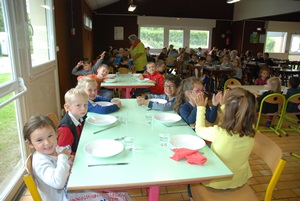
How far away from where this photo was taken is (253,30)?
1134cm

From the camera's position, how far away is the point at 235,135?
1500 mm

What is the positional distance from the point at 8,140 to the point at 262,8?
34.7ft

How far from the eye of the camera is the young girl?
1.46 m

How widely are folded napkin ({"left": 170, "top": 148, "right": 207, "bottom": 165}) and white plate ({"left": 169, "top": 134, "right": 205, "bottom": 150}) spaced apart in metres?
0.09

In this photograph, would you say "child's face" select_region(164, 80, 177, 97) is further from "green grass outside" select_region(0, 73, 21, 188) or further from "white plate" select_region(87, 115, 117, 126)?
"green grass outside" select_region(0, 73, 21, 188)

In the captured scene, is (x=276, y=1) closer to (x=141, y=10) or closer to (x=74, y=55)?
(x=141, y=10)

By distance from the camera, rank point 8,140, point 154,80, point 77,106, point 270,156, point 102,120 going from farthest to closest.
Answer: point 154,80
point 8,140
point 102,120
point 77,106
point 270,156

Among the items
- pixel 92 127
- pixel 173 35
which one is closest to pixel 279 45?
pixel 173 35

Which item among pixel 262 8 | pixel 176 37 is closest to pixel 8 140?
pixel 176 37

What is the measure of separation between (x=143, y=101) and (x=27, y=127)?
1.34m

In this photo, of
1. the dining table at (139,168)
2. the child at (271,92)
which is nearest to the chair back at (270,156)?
the dining table at (139,168)

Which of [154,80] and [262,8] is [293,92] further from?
[262,8]

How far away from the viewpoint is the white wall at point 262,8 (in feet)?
27.9

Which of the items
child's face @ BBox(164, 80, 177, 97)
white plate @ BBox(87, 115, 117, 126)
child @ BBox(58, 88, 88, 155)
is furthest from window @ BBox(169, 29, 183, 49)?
child @ BBox(58, 88, 88, 155)
